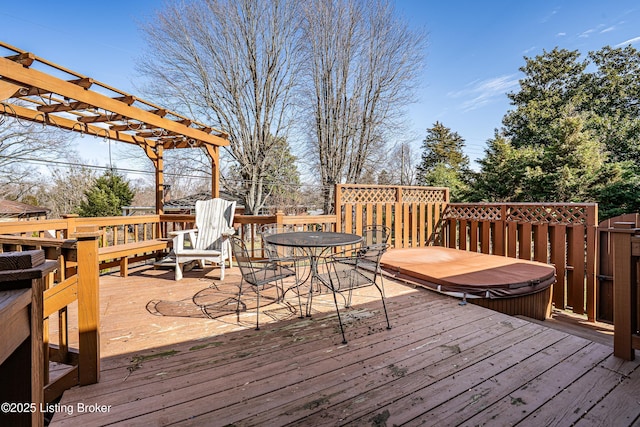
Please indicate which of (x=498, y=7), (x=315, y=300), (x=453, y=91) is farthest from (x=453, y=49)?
(x=315, y=300)

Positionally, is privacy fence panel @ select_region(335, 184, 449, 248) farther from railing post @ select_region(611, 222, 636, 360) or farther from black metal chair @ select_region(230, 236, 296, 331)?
railing post @ select_region(611, 222, 636, 360)

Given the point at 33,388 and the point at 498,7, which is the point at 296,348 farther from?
the point at 498,7

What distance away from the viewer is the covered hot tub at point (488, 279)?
3355 mm

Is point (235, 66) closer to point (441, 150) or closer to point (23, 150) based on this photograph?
point (23, 150)

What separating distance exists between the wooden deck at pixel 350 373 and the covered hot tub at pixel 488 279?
429 mm

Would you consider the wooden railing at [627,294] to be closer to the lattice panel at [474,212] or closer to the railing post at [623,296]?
the railing post at [623,296]

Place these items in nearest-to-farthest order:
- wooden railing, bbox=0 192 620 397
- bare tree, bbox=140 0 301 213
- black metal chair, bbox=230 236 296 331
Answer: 1. wooden railing, bbox=0 192 620 397
2. black metal chair, bbox=230 236 296 331
3. bare tree, bbox=140 0 301 213

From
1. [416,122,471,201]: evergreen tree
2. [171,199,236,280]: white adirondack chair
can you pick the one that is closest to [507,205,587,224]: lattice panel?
[171,199,236,280]: white adirondack chair

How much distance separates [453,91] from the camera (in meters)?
13.5

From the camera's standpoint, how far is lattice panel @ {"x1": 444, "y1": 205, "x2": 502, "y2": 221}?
5.23 meters

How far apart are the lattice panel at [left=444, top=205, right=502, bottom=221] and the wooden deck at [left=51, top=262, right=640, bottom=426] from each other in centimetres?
278

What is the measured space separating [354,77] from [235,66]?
3792 millimetres

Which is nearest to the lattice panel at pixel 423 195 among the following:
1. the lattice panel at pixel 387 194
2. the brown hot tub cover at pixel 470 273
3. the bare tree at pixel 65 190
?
the lattice panel at pixel 387 194

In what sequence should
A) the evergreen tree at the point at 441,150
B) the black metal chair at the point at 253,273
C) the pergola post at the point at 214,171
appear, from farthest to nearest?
1. the evergreen tree at the point at 441,150
2. the pergola post at the point at 214,171
3. the black metal chair at the point at 253,273
